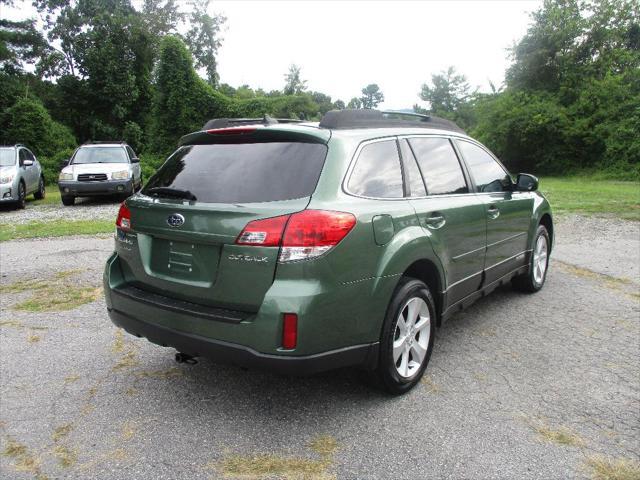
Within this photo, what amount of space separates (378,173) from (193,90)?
2811 centimetres

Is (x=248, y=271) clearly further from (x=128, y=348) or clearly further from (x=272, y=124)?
(x=128, y=348)

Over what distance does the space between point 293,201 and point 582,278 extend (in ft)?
16.3

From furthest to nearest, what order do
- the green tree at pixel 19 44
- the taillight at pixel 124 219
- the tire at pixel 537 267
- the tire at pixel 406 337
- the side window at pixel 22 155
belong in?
the green tree at pixel 19 44, the side window at pixel 22 155, the tire at pixel 537 267, the taillight at pixel 124 219, the tire at pixel 406 337

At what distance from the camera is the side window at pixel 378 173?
3.15m

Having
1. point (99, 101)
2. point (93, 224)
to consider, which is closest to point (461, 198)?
point (93, 224)

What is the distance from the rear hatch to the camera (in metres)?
2.80

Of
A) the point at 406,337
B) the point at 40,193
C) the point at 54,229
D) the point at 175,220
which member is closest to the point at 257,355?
the point at 175,220

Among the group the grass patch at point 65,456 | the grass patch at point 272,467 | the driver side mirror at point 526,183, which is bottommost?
the grass patch at point 65,456

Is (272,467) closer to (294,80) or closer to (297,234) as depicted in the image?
(297,234)

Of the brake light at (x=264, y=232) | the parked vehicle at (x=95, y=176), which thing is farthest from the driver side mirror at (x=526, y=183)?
the parked vehicle at (x=95, y=176)

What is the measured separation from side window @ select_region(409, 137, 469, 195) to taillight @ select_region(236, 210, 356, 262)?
123cm

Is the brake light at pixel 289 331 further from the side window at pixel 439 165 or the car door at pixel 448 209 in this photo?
the side window at pixel 439 165

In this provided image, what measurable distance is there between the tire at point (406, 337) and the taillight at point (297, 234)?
682 millimetres

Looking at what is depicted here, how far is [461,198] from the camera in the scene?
4.11m
